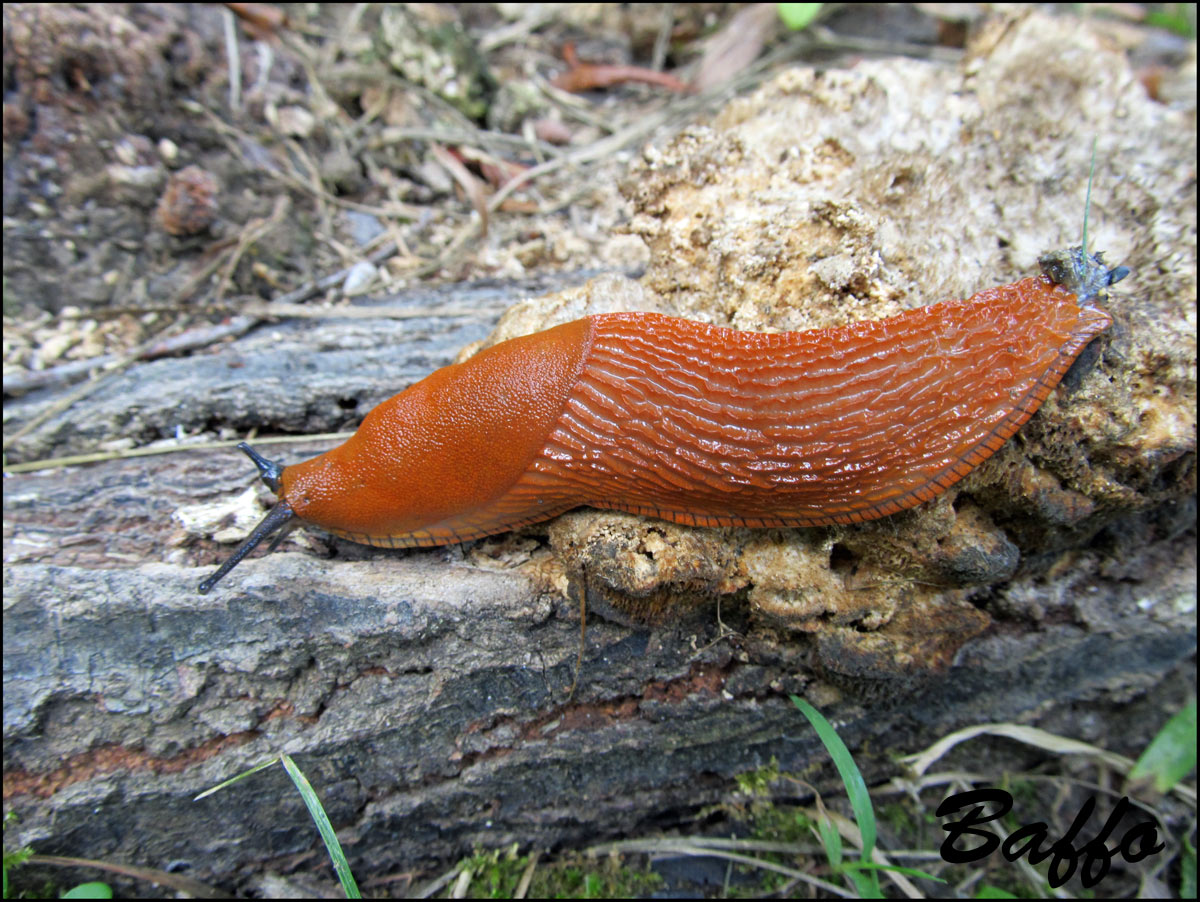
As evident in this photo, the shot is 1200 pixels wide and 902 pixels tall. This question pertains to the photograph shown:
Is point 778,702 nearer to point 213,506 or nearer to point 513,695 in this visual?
point 513,695

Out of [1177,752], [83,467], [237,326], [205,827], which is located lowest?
[205,827]

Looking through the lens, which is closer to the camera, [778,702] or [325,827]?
[325,827]

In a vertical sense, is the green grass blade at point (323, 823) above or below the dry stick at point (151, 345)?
below

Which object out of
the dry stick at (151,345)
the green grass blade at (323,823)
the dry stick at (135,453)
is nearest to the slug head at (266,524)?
the dry stick at (135,453)

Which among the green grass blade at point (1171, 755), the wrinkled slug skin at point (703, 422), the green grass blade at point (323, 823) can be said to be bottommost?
the green grass blade at point (323, 823)

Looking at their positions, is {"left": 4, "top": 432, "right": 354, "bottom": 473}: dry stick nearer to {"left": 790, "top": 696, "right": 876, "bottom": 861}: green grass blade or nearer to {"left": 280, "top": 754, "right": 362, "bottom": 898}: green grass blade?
{"left": 280, "top": 754, "right": 362, "bottom": 898}: green grass blade

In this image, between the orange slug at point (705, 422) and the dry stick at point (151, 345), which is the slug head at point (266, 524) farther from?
the dry stick at point (151, 345)

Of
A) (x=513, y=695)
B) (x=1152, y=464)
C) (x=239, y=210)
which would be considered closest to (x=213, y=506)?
(x=513, y=695)

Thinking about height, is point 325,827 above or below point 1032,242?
below

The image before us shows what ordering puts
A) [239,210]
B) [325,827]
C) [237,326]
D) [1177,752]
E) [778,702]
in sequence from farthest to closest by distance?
[239,210] → [237,326] → [1177,752] → [778,702] → [325,827]

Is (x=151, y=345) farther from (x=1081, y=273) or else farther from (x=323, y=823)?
(x=1081, y=273)
